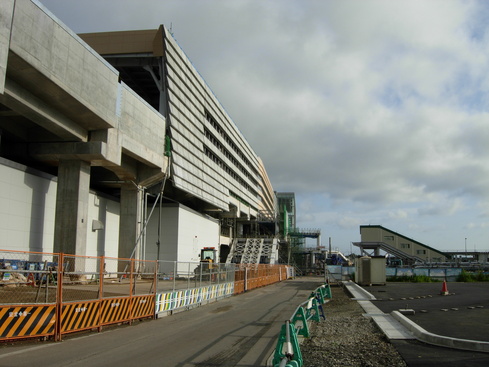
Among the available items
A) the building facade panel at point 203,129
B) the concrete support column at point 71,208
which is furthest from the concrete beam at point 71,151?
the building facade panel at point 203,129

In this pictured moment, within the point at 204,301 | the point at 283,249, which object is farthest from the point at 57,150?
the point at 283,249

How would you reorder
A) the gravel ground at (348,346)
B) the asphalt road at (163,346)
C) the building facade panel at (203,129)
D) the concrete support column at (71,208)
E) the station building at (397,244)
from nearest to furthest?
the gravel ground at (348,346)
the asphalt road at (163,346)
the concrete support column at (71,208)
the building facade panel at (203,129)
the station building at (397,244)

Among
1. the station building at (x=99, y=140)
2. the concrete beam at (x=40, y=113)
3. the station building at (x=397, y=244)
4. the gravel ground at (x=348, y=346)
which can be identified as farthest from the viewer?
the station building at (x=397, y=244)

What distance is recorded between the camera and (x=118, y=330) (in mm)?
12539

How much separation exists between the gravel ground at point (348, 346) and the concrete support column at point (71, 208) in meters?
18.1

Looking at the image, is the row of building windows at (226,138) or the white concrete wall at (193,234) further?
the row of building windows at (226,138)

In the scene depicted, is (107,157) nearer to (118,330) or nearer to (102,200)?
(102,200)

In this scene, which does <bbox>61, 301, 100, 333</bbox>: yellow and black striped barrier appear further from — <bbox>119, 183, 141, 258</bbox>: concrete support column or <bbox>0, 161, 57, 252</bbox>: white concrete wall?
<bbox>119, 183, 141, 258</bbox>: concrete support column

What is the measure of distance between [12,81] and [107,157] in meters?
7.46

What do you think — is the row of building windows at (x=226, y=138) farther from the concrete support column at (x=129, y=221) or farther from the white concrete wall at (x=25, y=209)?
the white concrete wall at (x=25, y=209)

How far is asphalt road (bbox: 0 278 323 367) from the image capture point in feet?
27.2

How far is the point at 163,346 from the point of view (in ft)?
32.6

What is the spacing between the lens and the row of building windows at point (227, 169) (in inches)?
2032

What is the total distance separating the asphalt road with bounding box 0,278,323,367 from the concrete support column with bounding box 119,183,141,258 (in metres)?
21.1
